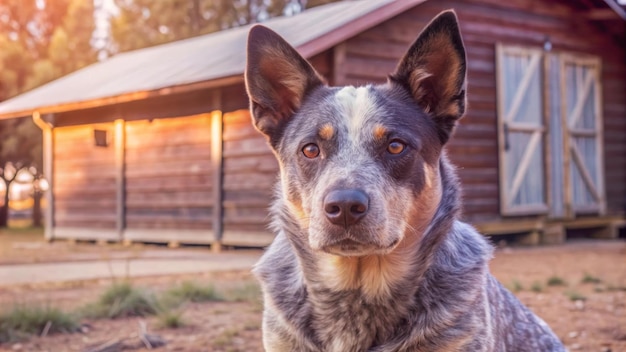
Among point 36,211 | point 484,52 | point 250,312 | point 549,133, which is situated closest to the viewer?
point 250,312

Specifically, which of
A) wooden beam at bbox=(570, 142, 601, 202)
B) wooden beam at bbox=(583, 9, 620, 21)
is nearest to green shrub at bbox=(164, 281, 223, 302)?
wooden beam at bbox=(570, 142, 601, 202)

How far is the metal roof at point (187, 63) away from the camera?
9602 millimetres

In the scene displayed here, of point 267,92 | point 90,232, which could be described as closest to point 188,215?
point 90,232

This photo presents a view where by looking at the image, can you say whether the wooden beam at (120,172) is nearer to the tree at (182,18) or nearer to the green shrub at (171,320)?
the green shrub at (171,320)

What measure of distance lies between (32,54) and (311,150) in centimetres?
2628

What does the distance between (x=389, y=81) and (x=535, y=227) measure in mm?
9369

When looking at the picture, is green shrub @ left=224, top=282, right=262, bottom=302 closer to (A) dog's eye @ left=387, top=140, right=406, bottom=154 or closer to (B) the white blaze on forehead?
(B) the white blaze on forehead

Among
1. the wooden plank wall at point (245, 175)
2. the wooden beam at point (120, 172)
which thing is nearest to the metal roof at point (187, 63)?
the wooden beam at point (120, 172)

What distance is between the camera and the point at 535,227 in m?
12.1

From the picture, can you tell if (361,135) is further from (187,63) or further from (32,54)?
(32,54)

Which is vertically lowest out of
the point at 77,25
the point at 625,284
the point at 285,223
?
the point at 625,284

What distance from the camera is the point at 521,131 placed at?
1210cm

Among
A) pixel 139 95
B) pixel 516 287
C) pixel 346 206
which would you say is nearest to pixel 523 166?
pixel 516 287

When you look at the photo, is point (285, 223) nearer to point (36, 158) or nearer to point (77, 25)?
point (36, 158)
